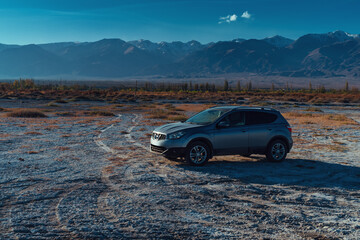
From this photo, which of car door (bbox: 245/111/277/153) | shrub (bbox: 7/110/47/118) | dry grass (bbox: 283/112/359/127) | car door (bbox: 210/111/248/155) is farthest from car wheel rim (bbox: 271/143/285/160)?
shrub (bbox: 7/110/47/118)

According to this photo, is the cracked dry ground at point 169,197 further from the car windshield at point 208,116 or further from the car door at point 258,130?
the car windshield at point 208,116

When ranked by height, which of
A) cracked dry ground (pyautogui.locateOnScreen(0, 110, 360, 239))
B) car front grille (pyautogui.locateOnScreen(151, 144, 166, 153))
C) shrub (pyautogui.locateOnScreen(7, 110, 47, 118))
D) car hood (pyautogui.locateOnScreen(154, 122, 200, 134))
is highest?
car hood (pyautogui.locateOnScreen(154, 122, 200, 134))

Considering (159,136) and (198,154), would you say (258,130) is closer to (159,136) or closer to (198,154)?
(198,154)

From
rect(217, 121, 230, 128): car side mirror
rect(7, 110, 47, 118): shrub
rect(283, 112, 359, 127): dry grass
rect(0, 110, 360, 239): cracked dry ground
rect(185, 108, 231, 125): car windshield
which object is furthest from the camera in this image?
rect(7, 110, 47, 118): shrub

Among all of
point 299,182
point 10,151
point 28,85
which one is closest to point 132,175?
point 299,182

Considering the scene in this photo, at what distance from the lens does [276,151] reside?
37.4 ft

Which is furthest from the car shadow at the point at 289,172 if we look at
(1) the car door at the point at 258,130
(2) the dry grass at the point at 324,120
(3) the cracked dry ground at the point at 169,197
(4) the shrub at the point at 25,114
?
(4) the shrub at the point at 25,114

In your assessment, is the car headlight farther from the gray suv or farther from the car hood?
the car hood

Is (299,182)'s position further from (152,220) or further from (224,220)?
(152,220)

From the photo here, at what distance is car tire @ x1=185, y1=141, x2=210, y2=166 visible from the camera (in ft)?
34.2

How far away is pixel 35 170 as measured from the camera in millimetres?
9836

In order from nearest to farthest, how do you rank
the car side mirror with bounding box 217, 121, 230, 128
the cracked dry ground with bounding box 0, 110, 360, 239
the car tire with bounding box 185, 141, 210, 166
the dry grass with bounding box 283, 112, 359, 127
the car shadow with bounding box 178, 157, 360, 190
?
the cracked dry ground with bounding box 0, 110, 360, 239 → the car shadow with bounding box 178, 157, 360, 190 → the car tire with bounding box 185, 141, 210, 166 → the car side mirror with bounding box 217, 121, 230, 128 → the dry grass with bounding box 283, 112, 359, 127

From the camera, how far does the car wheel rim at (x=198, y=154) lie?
10492 millimetres

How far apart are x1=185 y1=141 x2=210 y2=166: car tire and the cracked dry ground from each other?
266 millimetres
